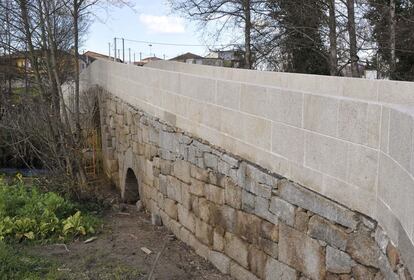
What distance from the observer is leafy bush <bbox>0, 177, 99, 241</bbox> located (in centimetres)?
866

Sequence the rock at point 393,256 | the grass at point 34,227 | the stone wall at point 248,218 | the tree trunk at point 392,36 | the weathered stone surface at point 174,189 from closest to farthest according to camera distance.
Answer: the rock at point 393,256 → the stone wall at point 248,218 → the grass at point 34,227 → the weathered stone surface at point 174,189 → the tree trunk at point 392,36

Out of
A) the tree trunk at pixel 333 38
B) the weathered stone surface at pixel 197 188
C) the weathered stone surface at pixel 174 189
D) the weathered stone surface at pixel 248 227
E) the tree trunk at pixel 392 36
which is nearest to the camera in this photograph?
the weathered stone surface at pixel 248 227

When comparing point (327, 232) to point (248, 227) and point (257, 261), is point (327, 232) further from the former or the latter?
point (248, 227)

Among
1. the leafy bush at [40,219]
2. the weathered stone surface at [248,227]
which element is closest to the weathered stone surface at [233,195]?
the weathered stone surface at [248,227]

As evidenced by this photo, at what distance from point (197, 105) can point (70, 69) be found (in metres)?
12.3

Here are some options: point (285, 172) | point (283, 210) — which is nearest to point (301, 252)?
point (283, 210)

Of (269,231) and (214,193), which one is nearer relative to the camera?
(269,231)

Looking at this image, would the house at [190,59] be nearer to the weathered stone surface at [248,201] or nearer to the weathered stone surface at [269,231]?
the weathered stone surface at [248,201]

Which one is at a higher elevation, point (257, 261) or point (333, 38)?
point (333, 38)

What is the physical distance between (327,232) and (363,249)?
0.49m

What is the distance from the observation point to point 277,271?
16.5 feet

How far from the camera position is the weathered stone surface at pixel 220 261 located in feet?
20.4

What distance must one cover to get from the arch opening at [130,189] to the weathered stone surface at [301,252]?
23.6ft

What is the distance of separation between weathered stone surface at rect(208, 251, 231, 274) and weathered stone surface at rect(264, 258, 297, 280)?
3.23 ft
